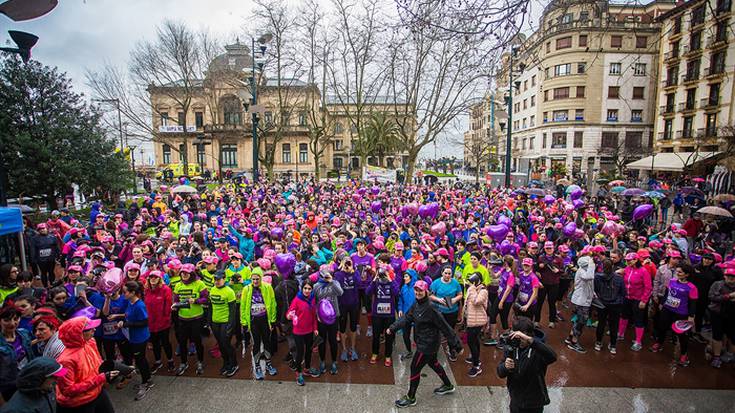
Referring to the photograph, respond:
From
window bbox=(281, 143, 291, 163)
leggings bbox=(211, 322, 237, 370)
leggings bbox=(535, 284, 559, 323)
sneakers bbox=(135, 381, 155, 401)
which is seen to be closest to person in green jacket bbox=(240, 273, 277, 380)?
leggings bbox=(211, 322, 237, 370)

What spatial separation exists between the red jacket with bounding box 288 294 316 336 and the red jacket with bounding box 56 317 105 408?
2355 mm

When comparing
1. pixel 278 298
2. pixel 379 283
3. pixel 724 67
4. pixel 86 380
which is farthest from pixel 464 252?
pixel 724 67

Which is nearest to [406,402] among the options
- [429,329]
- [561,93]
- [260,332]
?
[429,329]

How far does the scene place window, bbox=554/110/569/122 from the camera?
47138mm

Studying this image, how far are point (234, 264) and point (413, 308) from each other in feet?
10.7

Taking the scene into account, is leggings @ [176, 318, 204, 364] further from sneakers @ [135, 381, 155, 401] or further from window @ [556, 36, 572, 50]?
window @ [556, 36, 572, 50]

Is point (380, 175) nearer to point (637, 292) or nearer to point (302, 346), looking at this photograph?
point (637, 292)

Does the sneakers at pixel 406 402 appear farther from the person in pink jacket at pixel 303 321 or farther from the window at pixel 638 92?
the window at pixel 638 92

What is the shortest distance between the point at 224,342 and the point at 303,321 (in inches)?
49.3

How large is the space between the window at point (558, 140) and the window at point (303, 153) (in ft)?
111

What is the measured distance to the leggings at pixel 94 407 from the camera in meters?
3.49

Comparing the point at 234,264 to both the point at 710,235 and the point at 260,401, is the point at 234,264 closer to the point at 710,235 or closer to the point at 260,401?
the point at 260,401

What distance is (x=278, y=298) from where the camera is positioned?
604cm

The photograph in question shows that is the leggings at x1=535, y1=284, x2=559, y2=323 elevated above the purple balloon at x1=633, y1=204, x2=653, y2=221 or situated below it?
below
